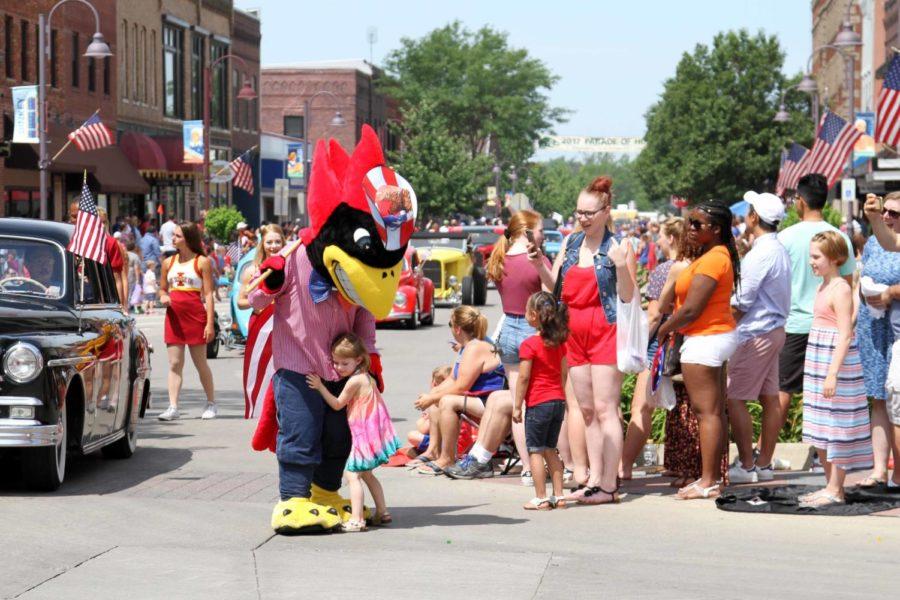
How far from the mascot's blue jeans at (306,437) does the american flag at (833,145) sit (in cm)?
2344

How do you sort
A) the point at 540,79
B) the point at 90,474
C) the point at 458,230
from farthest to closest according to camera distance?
the point at 540,79 < the point at 458,230 < the point at 90,474

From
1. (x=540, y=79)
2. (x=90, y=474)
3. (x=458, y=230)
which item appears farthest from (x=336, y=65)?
(x=90, y=474)

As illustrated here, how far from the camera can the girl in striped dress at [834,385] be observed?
9.88 m

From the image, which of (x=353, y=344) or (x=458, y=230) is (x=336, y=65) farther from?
(x=353, y=344)

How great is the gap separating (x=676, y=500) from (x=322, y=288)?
276 centimetres

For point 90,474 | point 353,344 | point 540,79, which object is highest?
point 540,79

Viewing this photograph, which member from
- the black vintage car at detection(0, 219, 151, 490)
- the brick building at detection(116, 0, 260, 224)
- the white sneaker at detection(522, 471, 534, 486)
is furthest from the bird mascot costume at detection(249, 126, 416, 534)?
the brick building at detection(116, 0, 260, 224)

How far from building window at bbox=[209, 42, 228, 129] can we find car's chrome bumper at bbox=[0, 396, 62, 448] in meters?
55.9

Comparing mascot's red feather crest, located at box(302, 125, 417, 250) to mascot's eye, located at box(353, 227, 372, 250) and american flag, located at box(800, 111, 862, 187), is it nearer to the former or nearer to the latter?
mascot's eye, located at box(353, 227, 372, 250)

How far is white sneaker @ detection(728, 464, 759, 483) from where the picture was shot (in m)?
Answer: 11.0

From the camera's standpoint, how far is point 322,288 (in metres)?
9.15

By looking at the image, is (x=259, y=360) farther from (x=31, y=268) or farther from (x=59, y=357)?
(x=31, y=268)

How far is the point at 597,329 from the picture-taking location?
10.1 m

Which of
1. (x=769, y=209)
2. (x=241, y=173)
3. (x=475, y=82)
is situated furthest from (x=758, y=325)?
(x=475, y=82)
